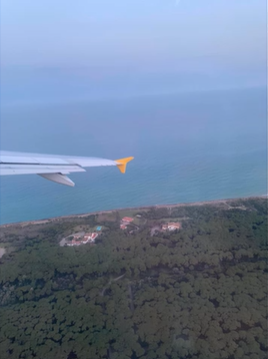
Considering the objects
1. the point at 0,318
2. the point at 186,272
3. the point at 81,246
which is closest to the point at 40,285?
the point at 0,318

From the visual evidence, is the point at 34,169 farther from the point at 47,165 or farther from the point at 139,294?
the point at 139,294

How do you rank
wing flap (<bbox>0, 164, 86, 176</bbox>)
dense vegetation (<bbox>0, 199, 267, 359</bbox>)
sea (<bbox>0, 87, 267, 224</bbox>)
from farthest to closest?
sea (<bbox>0, 87, 267, 224</bbox>) < dense vegetation (<bbox>0, 199, 267, 359</bbox>) < wing flap (<bbox>0, 164, 86, 176</bbox>)

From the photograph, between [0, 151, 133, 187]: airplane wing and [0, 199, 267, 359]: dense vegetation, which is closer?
[0, 151, 133, 187]: airplane wing

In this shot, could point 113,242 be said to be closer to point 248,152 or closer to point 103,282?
point 103,282

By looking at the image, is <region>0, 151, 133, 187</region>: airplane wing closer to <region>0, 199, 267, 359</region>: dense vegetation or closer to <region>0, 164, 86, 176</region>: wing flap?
<region>0, 164, 86, 176</region>: wing flap

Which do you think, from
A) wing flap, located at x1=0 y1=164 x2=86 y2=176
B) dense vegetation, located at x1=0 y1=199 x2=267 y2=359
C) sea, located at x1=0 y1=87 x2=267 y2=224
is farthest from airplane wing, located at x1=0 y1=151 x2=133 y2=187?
sea, located at x1=0 y1=87 x2=267 y2=224

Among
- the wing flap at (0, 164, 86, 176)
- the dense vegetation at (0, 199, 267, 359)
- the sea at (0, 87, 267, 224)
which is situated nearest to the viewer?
the wing flap at (0, 164, 86, 176)
